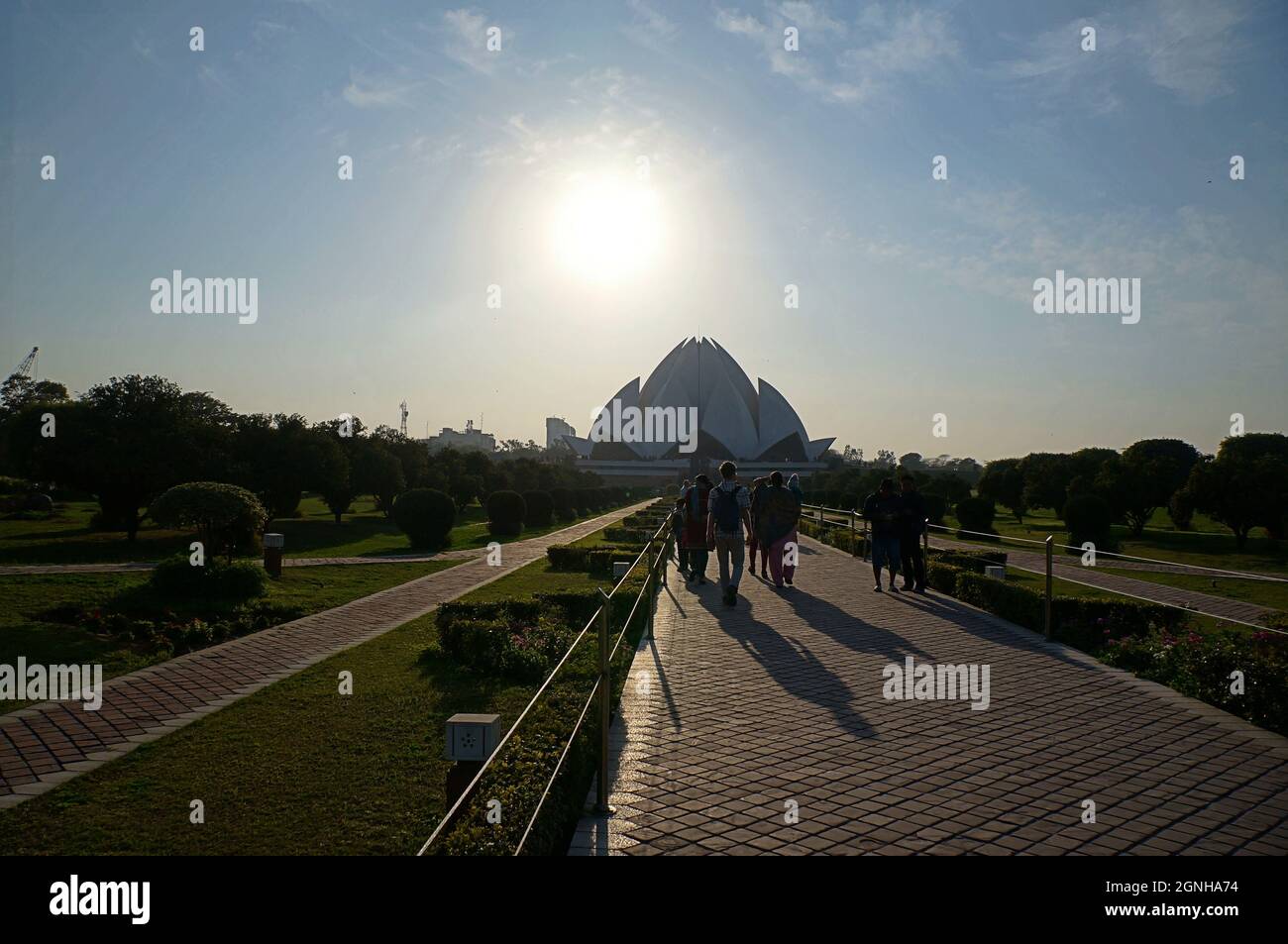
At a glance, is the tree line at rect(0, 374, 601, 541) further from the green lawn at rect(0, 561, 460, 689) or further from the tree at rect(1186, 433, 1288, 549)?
the tree at rect(1186, 433, 1288, 549)

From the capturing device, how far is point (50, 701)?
594 centimetres

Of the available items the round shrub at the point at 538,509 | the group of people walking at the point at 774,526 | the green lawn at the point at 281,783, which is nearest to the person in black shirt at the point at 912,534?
the group of people walking at the point at 774,526

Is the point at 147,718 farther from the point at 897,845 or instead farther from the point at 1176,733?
the point at 1176,733

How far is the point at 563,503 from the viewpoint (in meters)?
32.2

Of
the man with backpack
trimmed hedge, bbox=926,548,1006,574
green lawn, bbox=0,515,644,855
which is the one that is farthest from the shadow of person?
trimmed hedge, bbox=926,548,1006,574

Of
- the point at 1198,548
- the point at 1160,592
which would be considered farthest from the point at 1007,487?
the point at 1160,592

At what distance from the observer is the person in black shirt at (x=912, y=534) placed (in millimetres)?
10109

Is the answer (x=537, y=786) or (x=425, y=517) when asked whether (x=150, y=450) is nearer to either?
(x=425, y=517)

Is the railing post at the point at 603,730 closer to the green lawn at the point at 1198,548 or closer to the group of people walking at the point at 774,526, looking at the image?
the group of people walking at the point at 774,526

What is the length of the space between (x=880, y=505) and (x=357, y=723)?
273 inches

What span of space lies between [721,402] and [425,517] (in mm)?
56881

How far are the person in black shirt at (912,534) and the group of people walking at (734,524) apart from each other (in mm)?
1350
